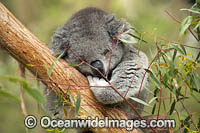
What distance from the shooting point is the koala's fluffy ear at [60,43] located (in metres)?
3.26

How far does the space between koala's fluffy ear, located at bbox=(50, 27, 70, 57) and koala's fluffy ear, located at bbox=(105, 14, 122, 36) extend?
591 millimetres

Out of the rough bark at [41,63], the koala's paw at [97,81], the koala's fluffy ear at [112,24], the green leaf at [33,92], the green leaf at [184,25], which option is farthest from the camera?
the koala's fluffy ear at [112,24]

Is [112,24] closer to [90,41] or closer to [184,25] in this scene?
[90,41]

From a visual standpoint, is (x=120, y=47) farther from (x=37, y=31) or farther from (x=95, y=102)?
(x=37, y=31)

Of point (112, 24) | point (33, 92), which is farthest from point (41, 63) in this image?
point (33, 92)

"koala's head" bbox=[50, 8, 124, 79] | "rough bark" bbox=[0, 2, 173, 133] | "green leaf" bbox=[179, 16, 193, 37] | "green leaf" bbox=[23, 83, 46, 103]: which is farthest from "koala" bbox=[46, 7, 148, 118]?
"green leaf" bbox=[23, 83, 46, 103]

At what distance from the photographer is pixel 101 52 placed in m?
3.21

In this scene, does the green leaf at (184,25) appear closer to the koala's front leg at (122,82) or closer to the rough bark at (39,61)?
the koala's front leg at (122,82)

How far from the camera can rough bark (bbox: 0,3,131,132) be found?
279cm

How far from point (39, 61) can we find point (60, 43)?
1.87ft

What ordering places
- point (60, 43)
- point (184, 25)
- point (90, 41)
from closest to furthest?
point (184, 25) < point (90, 41) < point (60, 43)

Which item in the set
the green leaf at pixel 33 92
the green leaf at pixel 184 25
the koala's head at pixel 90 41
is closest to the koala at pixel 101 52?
the koala's head at pixel 90 41

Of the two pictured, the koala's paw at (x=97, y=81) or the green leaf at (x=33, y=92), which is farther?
the koala's paw at (x=97, y=81)

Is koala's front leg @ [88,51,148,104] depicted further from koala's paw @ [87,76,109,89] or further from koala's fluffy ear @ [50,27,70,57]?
koala's fluffy ear @ [50,27,70,57]
